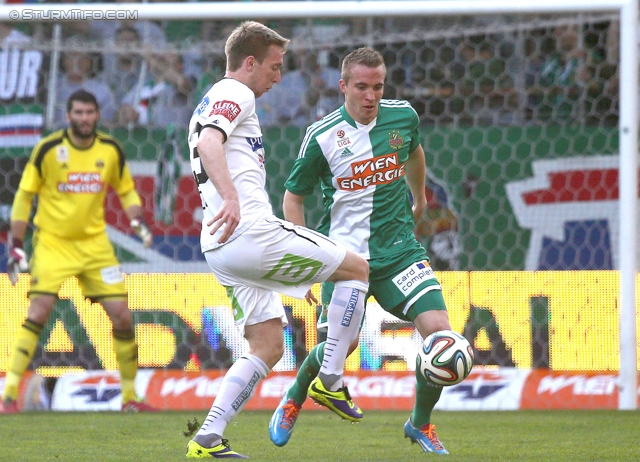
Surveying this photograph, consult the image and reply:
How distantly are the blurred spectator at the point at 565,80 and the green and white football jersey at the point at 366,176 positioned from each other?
3466 mm

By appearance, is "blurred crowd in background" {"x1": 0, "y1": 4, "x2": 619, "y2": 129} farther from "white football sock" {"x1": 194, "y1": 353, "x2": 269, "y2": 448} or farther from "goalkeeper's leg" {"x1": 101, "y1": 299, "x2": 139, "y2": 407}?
"white football sock" {"x1": 194, "y1": 353, "x2": 269, "y2": 448}

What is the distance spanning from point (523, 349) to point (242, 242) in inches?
141

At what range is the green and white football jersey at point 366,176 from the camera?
4.76 metres

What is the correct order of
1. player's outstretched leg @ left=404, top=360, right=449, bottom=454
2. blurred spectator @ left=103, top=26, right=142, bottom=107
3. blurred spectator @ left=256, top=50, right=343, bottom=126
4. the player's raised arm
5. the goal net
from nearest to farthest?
1. player's outstretched leg @ left=404, top=360, right=449, bottom=454
2. the player's raised arm
3. the goal net
4. blurred spectator @ left=256, top=50, right=343, bottom=126
5. blurred spectator @ left=103, top=26, right=142, bottom=107

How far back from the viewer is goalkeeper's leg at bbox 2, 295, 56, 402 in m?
6.56

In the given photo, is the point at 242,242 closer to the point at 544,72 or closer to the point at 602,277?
the point at 602,277

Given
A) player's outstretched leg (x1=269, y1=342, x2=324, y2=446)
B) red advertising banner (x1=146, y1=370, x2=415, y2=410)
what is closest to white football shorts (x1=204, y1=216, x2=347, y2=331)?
player's outstretched leg (x1=269, y1=342, x2=324, y2=446)

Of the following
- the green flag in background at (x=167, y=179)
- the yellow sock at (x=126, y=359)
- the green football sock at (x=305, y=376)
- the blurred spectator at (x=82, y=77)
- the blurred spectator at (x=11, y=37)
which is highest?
the blurred spectator at (x=11, y=37)

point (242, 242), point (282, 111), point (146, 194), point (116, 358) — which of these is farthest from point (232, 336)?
point (242, 242)

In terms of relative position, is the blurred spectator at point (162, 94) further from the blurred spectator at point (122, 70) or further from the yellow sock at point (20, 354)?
the yellow sock at point (20, 354)

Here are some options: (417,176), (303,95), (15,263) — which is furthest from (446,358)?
(303,95)

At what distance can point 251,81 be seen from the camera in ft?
12.9

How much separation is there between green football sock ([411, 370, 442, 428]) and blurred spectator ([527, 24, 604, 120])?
4043 mm

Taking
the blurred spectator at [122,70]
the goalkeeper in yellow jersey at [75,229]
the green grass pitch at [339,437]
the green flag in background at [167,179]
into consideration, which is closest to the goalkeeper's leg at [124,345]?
the goalkeeper in yellow jersey at [75,229]
